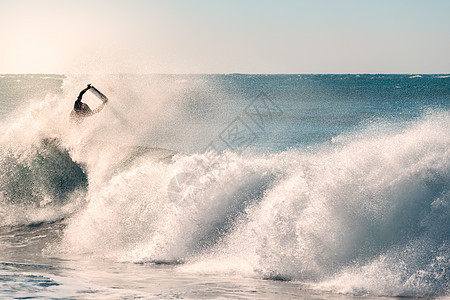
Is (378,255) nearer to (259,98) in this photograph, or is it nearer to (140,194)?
(140,194)

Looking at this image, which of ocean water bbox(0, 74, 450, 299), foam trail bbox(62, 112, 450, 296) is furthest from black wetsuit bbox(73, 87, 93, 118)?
foam trail bbox(62, 112, 450, 296)

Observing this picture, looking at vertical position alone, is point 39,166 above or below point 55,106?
below

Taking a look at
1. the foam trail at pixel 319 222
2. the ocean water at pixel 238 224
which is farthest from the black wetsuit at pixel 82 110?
the foam trail at pixel 319 222

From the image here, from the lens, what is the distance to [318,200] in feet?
27.2

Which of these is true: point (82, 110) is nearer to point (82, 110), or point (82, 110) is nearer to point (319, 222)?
point (82, 110)

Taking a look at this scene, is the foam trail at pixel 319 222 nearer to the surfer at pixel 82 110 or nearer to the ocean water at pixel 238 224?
the ocean water at pixel 238 224

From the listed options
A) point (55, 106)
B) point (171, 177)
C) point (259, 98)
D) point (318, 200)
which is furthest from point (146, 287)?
point (259, 98)

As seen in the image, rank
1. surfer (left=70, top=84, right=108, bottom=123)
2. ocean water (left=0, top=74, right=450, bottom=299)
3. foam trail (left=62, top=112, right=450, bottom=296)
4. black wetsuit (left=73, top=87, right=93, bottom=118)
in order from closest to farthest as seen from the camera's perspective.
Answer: ocean water (left=0, top=74, right=450, bottom=299) < foam trail (left=62, top=112, right=450, bottom=296) < surfer (left=70, top=84, right=108, bottom=123) < black wetsuit (left=73, top=87, right=93, bottom=118)

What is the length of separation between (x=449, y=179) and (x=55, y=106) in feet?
38.7

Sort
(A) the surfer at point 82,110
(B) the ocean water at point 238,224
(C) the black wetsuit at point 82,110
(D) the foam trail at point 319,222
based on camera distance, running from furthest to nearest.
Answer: (C) the black wetsuit at point 82,110
(A) the surfer at point 82,110
(D) the foam trail at point 319,222
(B) the ocean water at point 238,224

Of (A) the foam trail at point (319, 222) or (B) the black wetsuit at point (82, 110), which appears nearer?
(A) the foam trail at point (319, 222)

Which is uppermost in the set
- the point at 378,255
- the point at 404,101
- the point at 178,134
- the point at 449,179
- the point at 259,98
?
the point at 259,98

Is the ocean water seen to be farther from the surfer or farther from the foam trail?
the surfer

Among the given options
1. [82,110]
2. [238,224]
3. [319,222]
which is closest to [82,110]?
[82,110]
